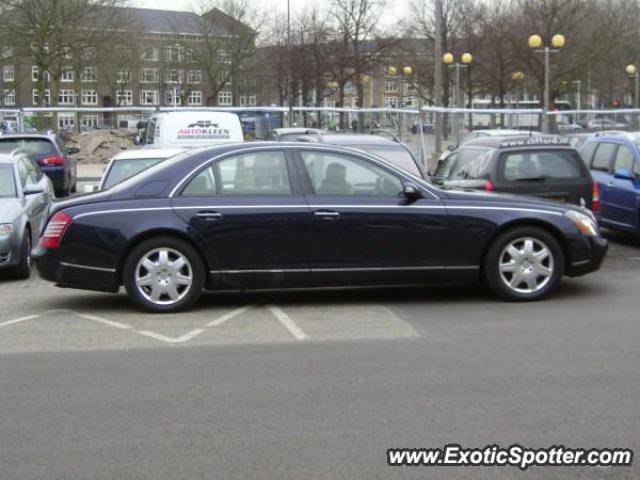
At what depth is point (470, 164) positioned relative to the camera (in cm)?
1216

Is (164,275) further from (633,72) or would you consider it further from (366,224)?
(633,72)

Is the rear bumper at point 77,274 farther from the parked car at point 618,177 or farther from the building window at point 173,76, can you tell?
the building window at point 173,76

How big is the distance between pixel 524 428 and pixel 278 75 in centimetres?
4348

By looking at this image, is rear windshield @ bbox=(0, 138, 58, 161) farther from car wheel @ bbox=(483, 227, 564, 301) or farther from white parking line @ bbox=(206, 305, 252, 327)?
car wheel @ bbox=(483, 227, 564, 301)

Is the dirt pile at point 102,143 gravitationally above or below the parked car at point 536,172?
above

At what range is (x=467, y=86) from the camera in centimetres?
5722

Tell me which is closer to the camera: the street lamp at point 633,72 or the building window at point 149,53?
the street lamp at point 633,72

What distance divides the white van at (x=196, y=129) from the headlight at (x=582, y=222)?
27.4 feet

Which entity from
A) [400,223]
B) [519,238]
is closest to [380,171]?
[400,223]

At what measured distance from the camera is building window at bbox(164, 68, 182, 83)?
71125 mm

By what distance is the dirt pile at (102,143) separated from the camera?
33438 mm

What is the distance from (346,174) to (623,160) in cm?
636

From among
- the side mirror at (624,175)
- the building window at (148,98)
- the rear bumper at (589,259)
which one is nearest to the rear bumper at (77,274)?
the rear bumper at (589,259)

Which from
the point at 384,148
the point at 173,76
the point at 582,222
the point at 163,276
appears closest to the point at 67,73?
the point at 173,76
